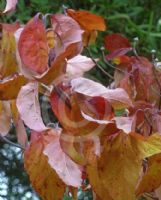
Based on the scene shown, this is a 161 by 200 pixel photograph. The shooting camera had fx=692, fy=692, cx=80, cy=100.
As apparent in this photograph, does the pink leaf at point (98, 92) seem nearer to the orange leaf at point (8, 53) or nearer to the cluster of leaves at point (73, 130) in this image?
the cluster of leaves at point (73, 130)

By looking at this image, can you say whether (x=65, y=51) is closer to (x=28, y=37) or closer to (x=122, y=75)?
(x=28, y=37)

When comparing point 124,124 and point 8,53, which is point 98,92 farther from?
point 8,53

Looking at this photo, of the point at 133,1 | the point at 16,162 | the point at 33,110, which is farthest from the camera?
the point at 133,1

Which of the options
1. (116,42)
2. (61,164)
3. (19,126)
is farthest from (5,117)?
(116,42)

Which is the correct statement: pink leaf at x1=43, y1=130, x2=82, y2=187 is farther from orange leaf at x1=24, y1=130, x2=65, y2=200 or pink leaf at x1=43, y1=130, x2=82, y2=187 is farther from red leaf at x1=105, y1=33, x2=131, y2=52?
red leaf at x1=105, y1=33, x2=131, y2=52

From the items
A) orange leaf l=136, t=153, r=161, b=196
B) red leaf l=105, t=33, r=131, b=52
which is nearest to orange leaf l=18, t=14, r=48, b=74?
orange leaf l=136, t=153, r=161, b=196

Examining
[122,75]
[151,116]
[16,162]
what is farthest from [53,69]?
[16,162]
